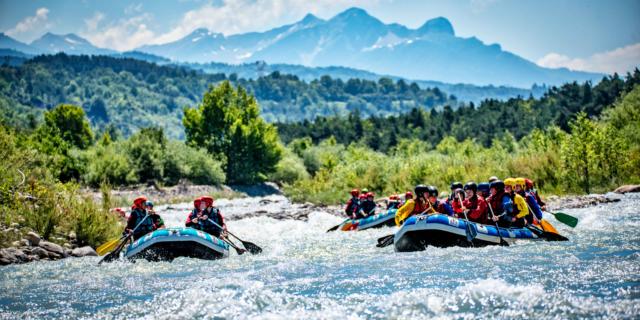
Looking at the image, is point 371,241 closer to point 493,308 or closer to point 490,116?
point 493,308

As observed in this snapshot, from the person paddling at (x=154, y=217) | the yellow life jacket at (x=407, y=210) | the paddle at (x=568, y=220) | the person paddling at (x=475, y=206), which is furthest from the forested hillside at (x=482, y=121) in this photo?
the person paddling at (x=154, y=217)

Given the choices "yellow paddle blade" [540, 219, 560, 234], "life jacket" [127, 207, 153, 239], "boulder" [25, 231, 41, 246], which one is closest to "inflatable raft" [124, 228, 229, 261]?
"life jacket" [127, 207, 153, 239]

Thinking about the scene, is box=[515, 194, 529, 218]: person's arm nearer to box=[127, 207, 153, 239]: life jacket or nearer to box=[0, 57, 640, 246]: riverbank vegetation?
box=[127, 207, 153, 239]: life jacket

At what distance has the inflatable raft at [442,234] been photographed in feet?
42.5

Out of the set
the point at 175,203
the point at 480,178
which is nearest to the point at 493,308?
the point at 480,178

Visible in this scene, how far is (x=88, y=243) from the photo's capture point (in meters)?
15.9

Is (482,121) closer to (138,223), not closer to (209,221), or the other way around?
(209,221)

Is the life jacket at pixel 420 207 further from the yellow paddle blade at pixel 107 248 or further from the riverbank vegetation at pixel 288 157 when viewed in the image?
the riverbank vegetation at pixel 288 157

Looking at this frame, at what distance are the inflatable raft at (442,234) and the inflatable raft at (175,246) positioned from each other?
160 inches

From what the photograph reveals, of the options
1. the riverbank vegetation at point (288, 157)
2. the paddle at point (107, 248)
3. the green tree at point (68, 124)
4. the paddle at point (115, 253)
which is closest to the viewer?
the paddle at point (115, 253)

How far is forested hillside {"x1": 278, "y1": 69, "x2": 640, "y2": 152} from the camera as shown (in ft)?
209

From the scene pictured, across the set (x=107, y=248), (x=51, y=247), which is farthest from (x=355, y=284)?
(x=51, y=247)

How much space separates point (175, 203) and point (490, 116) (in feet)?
191

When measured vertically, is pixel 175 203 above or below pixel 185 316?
below
